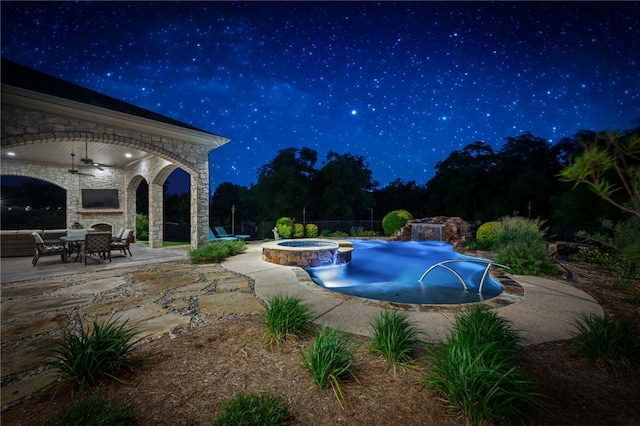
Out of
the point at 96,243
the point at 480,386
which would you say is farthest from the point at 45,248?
the point at 480,386

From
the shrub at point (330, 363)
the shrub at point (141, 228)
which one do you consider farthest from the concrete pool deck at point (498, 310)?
the shrub at point (141, 228)

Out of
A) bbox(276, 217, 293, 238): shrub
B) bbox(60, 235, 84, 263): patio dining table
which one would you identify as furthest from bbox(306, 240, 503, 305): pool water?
bbox(60, 235, 84, 263): patio dining table

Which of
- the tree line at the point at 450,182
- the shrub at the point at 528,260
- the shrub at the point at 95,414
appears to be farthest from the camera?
the tree line at the point at 450,182

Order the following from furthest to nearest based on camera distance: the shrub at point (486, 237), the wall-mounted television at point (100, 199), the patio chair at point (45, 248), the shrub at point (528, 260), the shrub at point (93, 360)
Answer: the wall-mounted television at point (100, 199) < the shrub at point (486, 237) < the patio chair at point (45, 248) < the shrub at point (528, 260) < the shrub at point (93, 360)

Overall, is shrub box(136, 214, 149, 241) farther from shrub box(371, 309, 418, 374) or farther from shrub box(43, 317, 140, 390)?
shrub box(371, 309, 418, 374)

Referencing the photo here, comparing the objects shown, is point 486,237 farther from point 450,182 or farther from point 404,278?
point 450,182

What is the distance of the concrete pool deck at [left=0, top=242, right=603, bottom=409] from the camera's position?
104 inches

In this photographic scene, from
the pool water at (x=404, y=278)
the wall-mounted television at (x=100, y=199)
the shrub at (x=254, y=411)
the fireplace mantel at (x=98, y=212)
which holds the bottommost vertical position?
the pool water at (x=404, y=278)

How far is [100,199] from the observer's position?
39.9 feet

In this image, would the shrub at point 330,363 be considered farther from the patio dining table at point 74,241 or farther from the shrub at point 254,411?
the patio dining table at point 74,241

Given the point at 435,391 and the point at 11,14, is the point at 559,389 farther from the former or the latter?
the point at 11,14

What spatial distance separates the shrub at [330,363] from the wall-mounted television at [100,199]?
14806 millimetres

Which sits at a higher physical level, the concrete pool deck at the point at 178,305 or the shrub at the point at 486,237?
the shrub at the point at 486,237

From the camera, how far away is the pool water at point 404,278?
4961 millimetres
